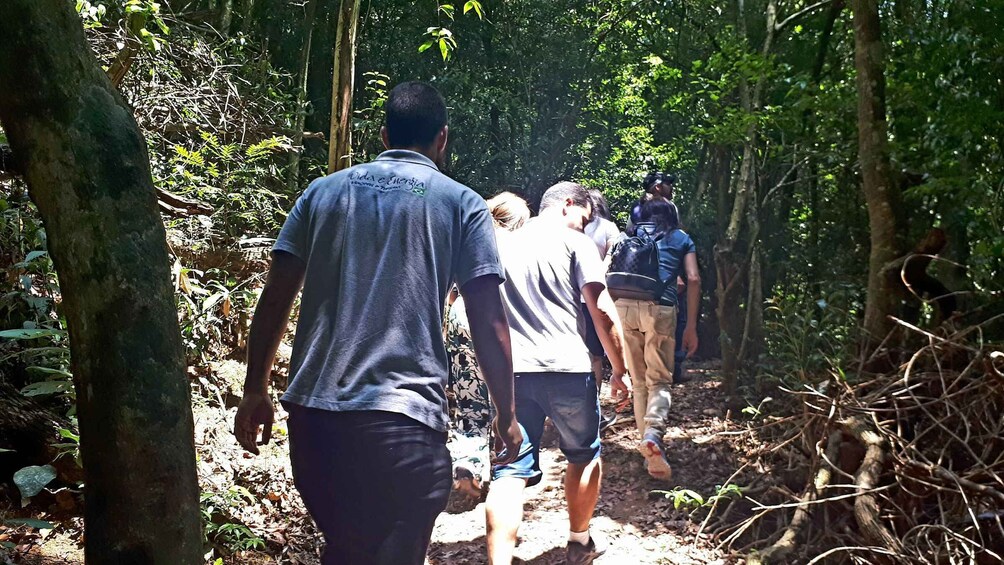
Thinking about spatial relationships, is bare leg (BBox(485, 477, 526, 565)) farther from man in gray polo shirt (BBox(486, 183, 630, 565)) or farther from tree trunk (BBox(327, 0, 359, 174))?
tree trunk (BBox(327, 0, 359, 174))

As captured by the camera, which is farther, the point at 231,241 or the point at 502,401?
the point at 231,241

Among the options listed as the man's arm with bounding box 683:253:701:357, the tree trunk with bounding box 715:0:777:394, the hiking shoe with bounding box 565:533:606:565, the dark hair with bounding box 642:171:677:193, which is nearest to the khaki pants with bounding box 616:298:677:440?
the man's arm with bounding box 683:253:701:357

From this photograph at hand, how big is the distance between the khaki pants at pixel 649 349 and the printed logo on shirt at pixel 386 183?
405 centimetres

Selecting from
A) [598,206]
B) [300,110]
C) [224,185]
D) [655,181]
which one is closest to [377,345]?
[598,206]

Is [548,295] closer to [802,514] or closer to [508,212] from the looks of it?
[508,212]

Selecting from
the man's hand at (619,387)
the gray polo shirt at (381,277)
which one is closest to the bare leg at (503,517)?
the man's hand at (619,387)

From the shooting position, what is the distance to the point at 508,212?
16.4 feet

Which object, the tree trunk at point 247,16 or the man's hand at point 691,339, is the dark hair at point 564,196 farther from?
the tree trunk at point 247,16

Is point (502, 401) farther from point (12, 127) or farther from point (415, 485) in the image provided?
point (12, 127)

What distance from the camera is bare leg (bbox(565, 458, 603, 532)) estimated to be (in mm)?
4422

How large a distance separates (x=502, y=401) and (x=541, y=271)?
162 centimetres

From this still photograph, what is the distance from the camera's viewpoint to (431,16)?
40.7 ft

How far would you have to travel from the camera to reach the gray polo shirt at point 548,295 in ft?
14.1

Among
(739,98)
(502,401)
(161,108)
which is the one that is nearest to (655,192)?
(739,98)
